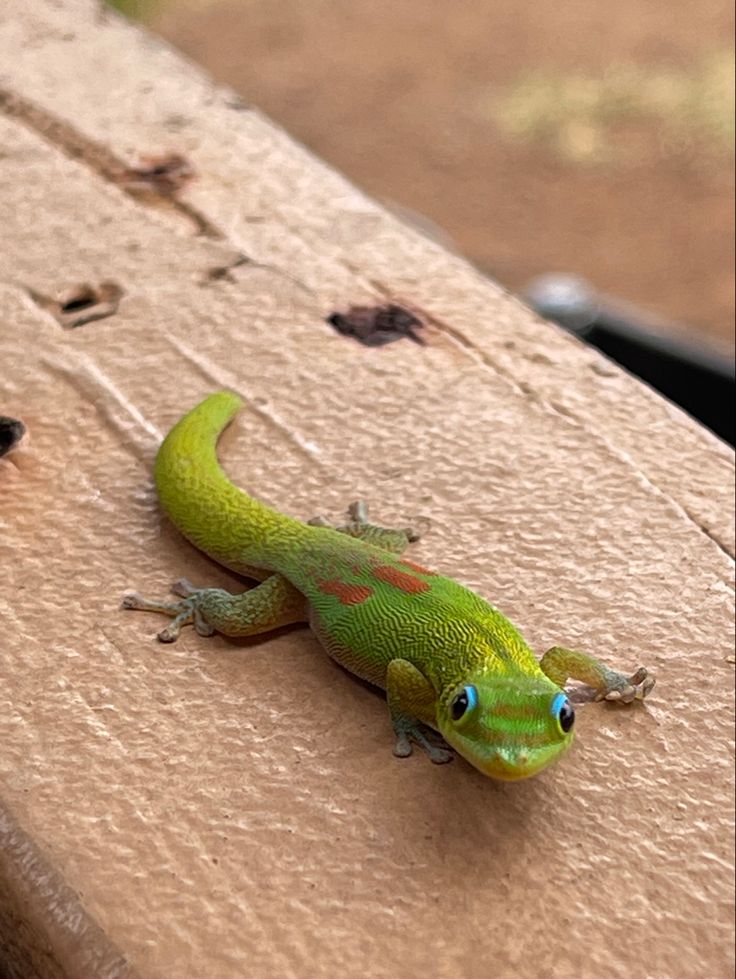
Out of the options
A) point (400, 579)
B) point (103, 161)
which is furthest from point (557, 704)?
point (103, 161)

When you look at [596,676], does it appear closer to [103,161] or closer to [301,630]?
[301,630]

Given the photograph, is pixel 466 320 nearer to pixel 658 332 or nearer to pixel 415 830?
pixel 415 830

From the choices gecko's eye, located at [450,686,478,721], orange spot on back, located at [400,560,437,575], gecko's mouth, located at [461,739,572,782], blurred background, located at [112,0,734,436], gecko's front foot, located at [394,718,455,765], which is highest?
blurred background, located at [112,0,734,436]

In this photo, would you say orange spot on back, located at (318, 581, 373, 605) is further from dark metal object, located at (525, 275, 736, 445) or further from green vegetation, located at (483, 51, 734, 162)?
green vegetation, located at (483, 51, 734, 162)

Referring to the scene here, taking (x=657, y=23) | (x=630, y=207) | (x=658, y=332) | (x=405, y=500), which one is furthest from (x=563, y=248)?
(x=405, y=500)

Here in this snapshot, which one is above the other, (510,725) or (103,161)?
(103,161)

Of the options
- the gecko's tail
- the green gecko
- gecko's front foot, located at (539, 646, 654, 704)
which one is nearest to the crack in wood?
the gecko's tail
